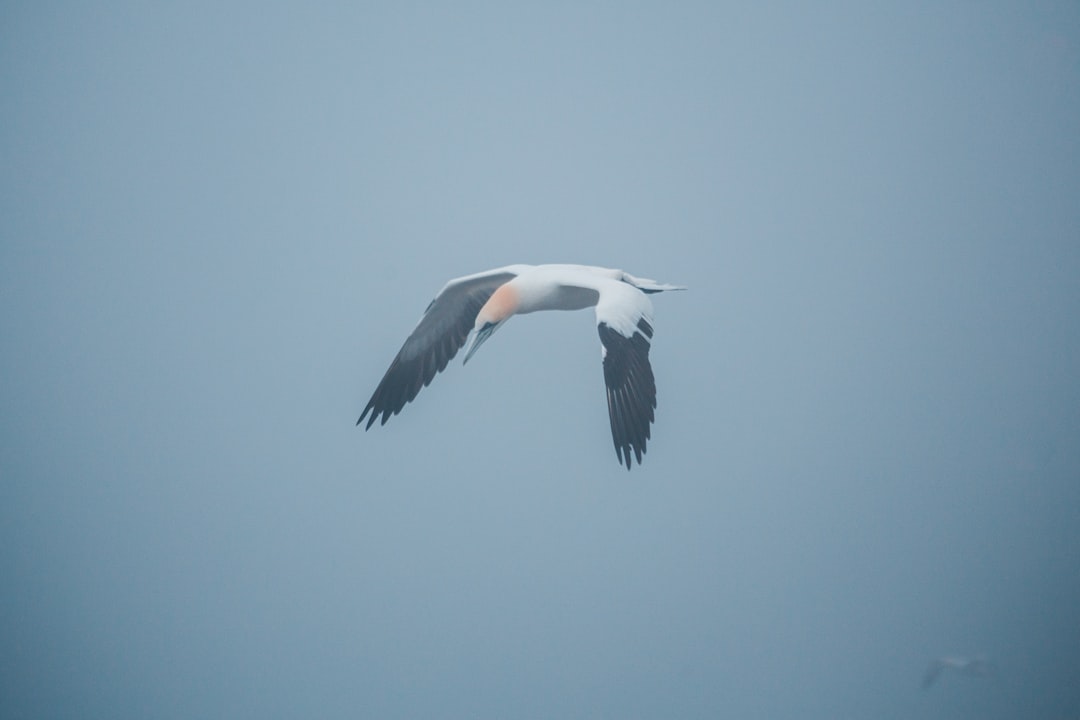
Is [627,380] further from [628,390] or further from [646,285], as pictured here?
[646,285]

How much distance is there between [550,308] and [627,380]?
2125 millimetres

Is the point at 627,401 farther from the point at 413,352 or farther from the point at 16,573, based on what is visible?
the point at 16,573

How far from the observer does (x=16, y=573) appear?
39.9 metres

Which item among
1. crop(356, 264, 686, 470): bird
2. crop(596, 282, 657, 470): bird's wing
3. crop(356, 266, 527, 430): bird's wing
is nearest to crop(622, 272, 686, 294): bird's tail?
crop(356, 264, 686, 470): bird

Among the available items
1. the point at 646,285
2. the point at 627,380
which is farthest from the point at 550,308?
the point at 627,380

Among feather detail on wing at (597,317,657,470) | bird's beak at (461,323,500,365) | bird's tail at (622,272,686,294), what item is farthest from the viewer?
bird's tail at (622,272,686,294)

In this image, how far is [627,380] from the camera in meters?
6.01

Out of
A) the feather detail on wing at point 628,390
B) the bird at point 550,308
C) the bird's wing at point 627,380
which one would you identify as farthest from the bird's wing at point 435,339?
the feather detail on wing at point 628,390

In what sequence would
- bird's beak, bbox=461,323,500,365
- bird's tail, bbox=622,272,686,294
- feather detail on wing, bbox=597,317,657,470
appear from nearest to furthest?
feather detail on wing, bbox=597,317,657,470 → bird's beak, bbox=461,323,500,365 → bird's tail, bbox=622,272,686,294

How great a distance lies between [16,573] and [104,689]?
7752 mm

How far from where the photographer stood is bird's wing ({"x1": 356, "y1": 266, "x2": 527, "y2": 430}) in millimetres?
8062

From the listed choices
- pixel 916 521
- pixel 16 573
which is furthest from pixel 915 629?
pixel 16 573

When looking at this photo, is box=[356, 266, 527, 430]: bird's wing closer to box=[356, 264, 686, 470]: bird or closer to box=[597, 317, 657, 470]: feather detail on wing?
box=[356, 264, 686, 470]: bird

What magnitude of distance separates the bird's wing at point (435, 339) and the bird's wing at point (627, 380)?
189 centimetres
